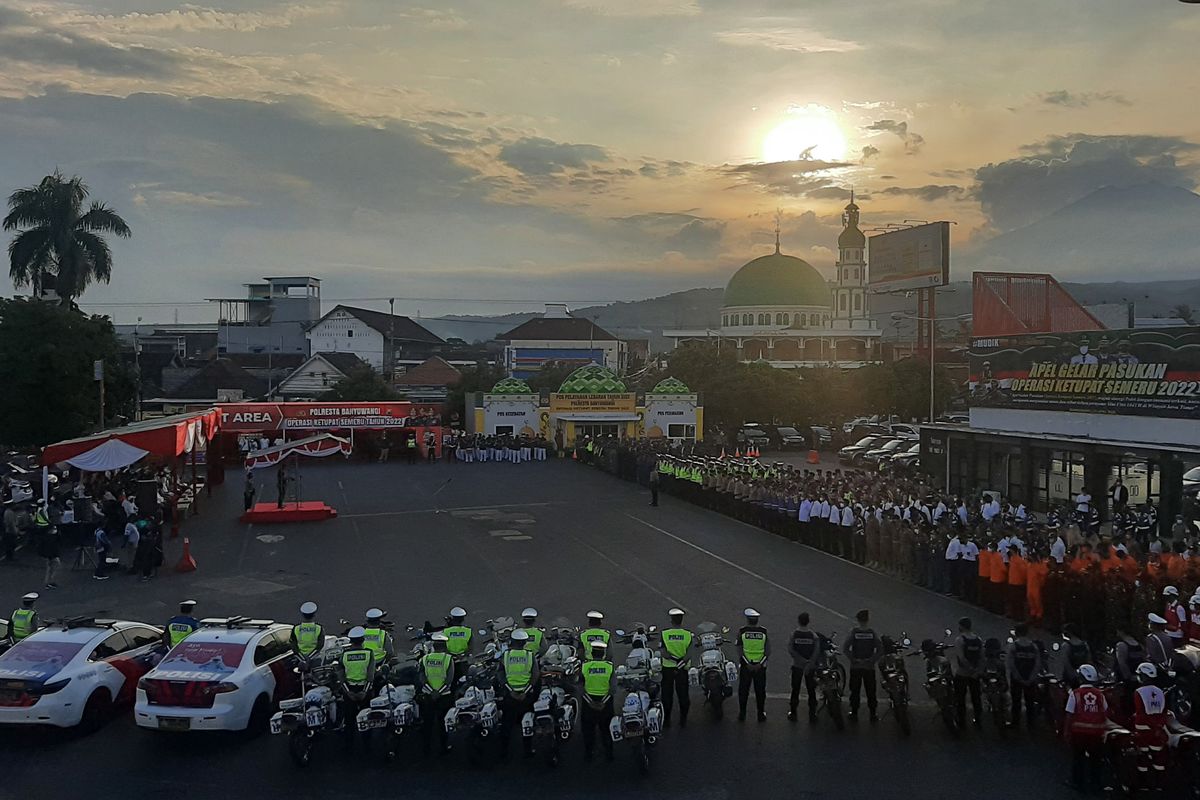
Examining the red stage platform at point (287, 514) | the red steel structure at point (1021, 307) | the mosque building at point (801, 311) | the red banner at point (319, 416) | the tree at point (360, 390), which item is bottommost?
the red stage platform at point (287, 514)

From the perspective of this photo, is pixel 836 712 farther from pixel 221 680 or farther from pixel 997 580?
pixel 221 680

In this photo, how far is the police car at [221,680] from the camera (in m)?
9.84

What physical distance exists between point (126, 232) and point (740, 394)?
32.1m

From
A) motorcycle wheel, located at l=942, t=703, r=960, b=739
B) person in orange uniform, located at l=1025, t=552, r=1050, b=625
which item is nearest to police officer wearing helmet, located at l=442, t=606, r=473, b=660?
motorcycle wheel, located at l=942, t=703, r=960, b=739

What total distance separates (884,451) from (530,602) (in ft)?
86.1

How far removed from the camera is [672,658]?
424 inches

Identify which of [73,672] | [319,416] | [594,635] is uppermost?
[319,416]

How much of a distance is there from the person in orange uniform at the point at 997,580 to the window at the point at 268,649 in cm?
1090

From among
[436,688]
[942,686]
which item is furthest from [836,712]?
[436,688]

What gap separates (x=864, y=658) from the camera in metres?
10.8

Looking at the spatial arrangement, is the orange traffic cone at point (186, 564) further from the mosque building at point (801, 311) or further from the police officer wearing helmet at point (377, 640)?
the mosque building at point (801, 311)

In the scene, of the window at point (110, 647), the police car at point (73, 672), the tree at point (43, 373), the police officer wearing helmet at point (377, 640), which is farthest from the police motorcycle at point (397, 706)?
the tree at point (43, 373)

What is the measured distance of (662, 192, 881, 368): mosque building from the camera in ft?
337

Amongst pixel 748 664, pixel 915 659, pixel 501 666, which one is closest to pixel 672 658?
pixel 748 664
